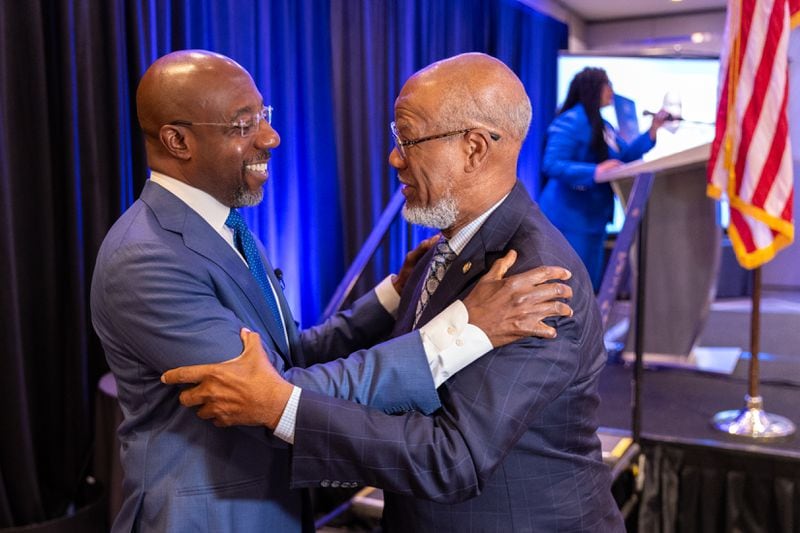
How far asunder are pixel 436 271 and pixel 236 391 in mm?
554

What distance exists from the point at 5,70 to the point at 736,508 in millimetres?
3163

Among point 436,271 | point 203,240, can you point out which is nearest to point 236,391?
point 203,240

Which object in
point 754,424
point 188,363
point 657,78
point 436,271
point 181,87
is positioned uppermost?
point 657,78

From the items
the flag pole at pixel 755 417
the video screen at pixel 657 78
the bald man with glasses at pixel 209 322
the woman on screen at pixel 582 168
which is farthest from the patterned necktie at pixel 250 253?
the video screen at pixel 657 78

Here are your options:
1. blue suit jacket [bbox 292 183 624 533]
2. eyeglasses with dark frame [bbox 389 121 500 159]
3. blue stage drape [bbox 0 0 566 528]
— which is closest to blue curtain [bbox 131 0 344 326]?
blue stage drape [bbox 0 0 566 528]

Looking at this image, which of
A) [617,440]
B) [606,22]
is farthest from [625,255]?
[606,22]

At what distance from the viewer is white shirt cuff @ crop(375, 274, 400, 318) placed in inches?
80.7

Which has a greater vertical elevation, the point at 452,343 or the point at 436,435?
the point at 452,343

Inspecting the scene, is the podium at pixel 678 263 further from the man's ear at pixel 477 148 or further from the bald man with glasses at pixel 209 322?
the bald man with glasses at pixel 209 322

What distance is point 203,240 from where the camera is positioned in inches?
58.2

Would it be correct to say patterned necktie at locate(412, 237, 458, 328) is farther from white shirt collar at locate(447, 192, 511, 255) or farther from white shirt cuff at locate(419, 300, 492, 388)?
white shirt cuff at locate(419, 300, 492, 388)

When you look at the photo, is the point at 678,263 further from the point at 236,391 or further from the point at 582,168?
the point at 236,391

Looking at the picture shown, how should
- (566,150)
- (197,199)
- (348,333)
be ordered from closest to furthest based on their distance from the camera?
(197,199) < (348,333) < (566,150)

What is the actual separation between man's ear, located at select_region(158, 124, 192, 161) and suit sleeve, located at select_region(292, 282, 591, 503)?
0.57 metres
